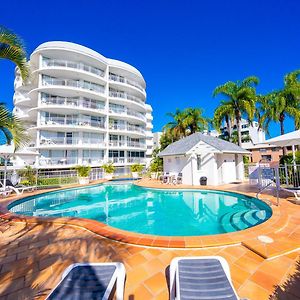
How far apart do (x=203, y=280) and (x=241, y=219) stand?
6.25m

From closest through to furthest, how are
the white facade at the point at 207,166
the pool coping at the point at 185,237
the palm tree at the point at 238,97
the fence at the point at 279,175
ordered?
the pool coping at the point at 185,237 < the fence at the point at 279,175 < the white facade at the point at 207,166 < the palm tree at the point at 238,97

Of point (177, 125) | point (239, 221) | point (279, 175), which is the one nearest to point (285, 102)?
point (279, 175)

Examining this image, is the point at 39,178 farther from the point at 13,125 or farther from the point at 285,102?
the point at 285,102

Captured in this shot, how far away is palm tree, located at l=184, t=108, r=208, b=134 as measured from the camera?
27.1 m

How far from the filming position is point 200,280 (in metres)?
2.49

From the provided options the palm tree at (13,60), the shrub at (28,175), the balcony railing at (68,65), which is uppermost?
the balcony railing at (68,65)

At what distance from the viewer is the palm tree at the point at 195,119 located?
27.1 meters

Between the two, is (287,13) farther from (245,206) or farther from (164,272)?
(164,272)

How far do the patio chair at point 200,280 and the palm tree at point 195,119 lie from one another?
2542cm

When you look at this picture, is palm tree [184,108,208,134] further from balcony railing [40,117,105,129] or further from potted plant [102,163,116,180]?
balcony railing [40,117,105,129]

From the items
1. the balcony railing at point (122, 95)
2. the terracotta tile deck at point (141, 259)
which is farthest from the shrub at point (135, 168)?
the terracotta tile deck at point (141, 259)

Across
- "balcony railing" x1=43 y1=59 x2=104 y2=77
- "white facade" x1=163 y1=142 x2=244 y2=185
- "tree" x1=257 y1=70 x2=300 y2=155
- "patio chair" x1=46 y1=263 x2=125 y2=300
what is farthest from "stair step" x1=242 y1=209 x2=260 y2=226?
"balcony railing" x1=43 y1=59 x2=104 y2=77

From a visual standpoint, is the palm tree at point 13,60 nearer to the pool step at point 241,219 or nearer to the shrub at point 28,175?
the pool step at point 241,219

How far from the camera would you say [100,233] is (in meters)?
5.13
